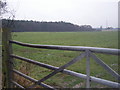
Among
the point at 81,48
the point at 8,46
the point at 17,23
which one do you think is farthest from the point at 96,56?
the point at 17,23

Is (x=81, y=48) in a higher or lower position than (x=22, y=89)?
higher

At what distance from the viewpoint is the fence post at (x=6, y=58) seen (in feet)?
10.6

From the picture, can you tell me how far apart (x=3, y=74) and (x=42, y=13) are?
186 inches

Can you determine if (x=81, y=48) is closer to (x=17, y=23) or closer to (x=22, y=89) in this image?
(x=22, y=89)

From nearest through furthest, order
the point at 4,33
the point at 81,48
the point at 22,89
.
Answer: the point at 81,48, the point at 22,89, the point at 4,33

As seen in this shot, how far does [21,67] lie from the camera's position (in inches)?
133

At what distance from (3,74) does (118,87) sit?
2484 mm

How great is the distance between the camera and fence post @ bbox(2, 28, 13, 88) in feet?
10.6

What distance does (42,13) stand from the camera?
7594 millimetres

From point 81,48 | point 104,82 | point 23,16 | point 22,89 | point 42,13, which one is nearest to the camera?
point 104,82

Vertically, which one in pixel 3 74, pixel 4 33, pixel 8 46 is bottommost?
pixel 3 74

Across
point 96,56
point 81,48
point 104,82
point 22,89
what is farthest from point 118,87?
point 22,89

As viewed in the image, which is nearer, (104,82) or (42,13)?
(104,82)

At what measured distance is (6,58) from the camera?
3262mm
